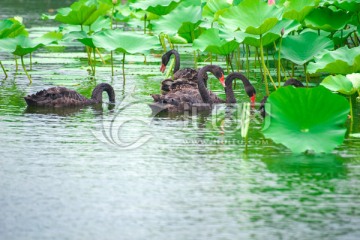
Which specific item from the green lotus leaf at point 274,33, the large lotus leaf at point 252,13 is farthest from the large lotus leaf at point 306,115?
the green lotus leaf at point 274,33

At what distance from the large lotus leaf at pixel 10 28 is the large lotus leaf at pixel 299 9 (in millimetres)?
2668

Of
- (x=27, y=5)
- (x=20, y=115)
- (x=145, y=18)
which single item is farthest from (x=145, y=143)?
(x=27, y=5)

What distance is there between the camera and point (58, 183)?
14.9 feet

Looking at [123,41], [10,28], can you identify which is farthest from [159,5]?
[10,28]

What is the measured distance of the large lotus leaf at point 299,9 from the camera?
23.5 ft

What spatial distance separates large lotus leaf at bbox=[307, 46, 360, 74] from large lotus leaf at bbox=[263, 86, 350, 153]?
0.96 m

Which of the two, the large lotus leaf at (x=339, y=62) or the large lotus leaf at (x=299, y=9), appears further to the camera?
the large lotus leaf at (x=299, y=9)

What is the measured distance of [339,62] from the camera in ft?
19.7

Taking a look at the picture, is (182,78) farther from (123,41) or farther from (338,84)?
(338,84)

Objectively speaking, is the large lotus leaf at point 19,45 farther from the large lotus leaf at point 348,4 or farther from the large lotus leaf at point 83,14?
the large lotus leaf at point 348,4

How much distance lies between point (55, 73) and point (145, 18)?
1.94 metres

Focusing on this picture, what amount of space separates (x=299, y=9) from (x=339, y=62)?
1358 mm

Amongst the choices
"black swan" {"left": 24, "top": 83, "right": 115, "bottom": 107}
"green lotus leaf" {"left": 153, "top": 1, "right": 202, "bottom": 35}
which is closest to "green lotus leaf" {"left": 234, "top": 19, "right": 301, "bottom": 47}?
"black swan" {"left": 24, "top": 83, "right": 115, "bottom": 107}

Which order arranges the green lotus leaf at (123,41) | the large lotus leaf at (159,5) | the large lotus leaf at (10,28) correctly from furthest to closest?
the large lotus leaf at (159,5) → the large lotus leaf at (10,28) → the green lotus leaf at (123,41)
